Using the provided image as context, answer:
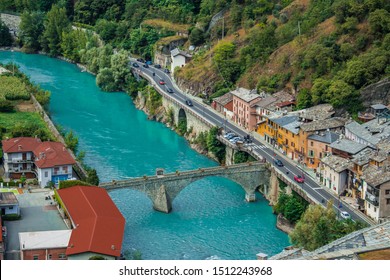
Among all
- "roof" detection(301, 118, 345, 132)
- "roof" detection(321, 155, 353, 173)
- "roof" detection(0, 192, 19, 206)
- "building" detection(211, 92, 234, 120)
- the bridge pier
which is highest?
"roof" detection(301, 118, 345, 132)

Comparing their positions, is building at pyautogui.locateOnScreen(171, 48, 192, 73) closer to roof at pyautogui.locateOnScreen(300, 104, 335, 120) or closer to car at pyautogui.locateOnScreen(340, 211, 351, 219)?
roof at pyautogui.locateOnScreen(300, 104, 335, 120)

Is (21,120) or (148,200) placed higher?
(21,120)

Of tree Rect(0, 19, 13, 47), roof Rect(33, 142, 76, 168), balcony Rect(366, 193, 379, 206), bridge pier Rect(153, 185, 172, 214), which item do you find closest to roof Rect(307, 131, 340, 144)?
balcony Rect(366, 193, 379, 206)

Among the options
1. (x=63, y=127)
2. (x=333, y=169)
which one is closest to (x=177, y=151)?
(x=63, y=127)

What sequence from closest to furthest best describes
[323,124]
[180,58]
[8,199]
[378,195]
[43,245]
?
[43,245] < [8,199] < [378,195] < [323,124] < [180,58]

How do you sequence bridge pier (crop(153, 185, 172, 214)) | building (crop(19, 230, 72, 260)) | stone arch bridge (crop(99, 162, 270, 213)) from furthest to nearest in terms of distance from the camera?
bridge pier (crop(153, 185, 172, 214)) < stone arch bridge (crop(99, 162, 270, 213)) < building (crop(19, 230, 72, 260))

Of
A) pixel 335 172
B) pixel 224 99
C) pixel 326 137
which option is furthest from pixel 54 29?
pixel 335 172

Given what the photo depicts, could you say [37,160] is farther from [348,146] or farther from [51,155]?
[348,146]
